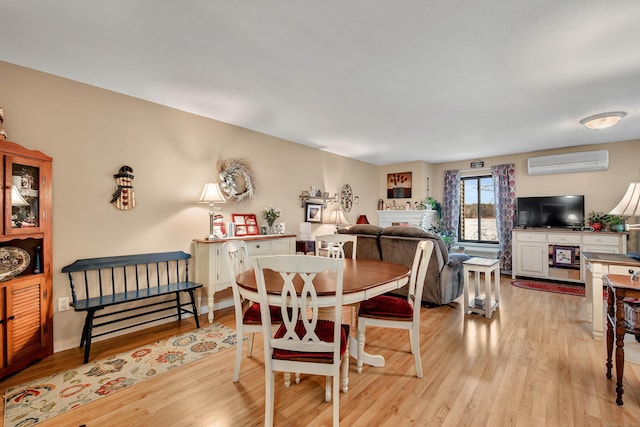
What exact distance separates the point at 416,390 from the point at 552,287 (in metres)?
4.21

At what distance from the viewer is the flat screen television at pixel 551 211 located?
16.7 feet

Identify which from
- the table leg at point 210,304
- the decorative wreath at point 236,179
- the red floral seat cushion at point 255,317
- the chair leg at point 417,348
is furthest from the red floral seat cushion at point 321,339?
the decorative wreath at point 236,179

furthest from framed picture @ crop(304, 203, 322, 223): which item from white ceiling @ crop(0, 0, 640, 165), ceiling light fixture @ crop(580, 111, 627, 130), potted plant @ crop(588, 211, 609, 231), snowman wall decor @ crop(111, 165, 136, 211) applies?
potted plant @ crop(588, 211, 609, 231)

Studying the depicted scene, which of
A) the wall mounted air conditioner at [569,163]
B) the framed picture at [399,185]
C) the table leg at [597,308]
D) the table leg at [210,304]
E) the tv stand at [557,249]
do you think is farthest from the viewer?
the framed picture at [399,185]

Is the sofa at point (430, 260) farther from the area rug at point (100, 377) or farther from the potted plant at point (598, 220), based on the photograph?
the potted plant at point (598, 220)

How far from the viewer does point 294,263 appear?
1.46 meters

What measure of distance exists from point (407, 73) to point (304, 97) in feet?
3.51

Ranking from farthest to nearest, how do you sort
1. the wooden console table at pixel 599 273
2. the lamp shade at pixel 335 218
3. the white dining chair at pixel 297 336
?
the lamp shade at pixel 335 218, the wooden console table at pixel 599 273, the white dining chair at pixel 297 336

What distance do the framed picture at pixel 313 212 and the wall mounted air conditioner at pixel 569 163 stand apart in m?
4.11

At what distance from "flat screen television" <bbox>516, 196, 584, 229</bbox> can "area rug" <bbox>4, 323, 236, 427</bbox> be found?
573 centimetres

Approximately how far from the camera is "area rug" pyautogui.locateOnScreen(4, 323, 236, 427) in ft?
5.88

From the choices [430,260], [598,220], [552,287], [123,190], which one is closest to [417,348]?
[430,260]

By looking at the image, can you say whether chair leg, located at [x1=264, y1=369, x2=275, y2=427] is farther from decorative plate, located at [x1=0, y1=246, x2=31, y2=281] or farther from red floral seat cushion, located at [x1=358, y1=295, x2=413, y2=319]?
decorative plate, located at [x1=0, y1=246, x2=31, y2=281]

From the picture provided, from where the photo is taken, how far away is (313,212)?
5102mm
